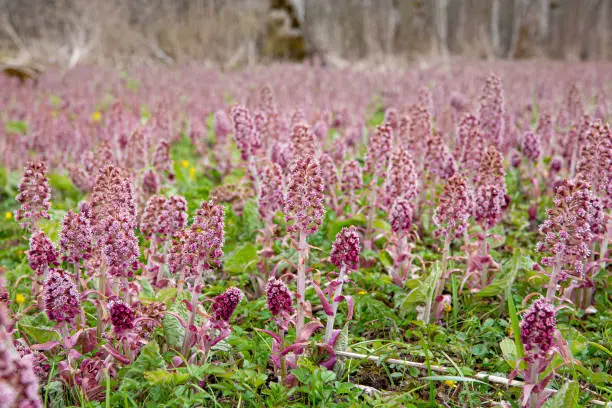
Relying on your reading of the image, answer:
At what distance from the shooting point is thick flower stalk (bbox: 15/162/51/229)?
2.93 metres

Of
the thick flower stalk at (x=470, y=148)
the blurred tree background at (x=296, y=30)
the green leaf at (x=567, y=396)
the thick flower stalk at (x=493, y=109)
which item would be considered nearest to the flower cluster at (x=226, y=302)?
the green leaf at (x=567, y=396)

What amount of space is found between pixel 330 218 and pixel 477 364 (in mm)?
2117

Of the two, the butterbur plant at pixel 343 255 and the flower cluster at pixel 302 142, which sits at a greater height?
the flower cluster at pixel 302 142

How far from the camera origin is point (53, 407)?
2.46 m

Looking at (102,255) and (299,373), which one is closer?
(299,373)

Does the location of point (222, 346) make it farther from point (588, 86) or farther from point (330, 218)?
point (588, 86)

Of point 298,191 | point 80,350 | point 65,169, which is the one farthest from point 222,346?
point 65,169

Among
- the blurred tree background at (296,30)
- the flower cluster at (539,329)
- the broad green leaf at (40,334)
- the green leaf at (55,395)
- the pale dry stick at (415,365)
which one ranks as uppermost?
the blurred tree background at (296,30)

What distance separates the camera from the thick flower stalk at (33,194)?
2932 mm

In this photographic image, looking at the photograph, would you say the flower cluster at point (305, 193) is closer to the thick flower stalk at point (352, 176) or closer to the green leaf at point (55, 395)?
the green leaf at point (55, 395)

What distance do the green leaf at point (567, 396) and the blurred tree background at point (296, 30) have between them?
1882 cm

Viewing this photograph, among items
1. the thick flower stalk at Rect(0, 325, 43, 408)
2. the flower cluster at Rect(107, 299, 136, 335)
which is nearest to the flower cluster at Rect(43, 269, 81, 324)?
the flower cluster at Rect(107, 299, 136, 335)

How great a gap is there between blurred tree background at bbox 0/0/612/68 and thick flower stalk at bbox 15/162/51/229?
1801cm

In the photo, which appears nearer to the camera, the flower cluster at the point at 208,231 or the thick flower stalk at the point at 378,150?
the flower cluster at the point at 208,231
